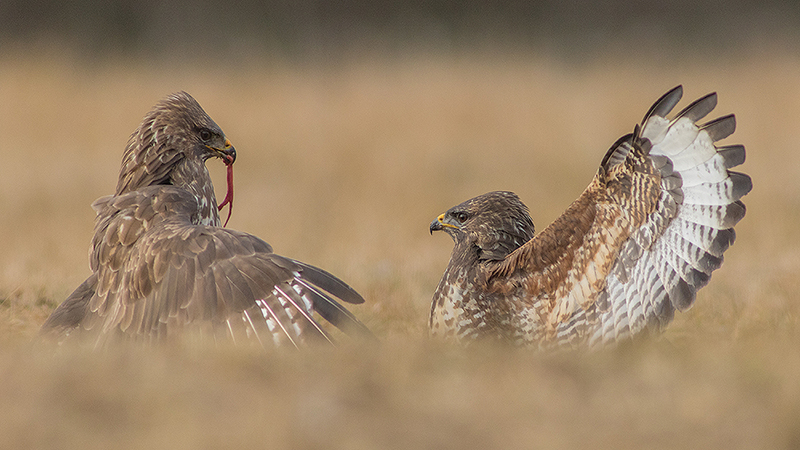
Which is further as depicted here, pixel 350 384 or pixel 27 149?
pixel 27 149

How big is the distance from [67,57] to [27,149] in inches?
75.3

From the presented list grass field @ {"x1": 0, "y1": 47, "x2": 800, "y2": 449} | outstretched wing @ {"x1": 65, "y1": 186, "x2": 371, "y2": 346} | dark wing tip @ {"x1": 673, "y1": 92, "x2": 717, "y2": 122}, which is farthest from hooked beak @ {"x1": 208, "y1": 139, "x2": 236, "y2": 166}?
dark wing tip @ {"x1": 673, "y1": 92, "x2": 717, "y2": 122}

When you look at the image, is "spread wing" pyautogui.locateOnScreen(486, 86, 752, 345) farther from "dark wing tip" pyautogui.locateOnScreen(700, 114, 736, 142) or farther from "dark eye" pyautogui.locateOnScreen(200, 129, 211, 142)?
"dark eye" pyautogui.locateOnScreen(200, 129, 211, 142)

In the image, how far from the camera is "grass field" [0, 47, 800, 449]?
8.36 ft

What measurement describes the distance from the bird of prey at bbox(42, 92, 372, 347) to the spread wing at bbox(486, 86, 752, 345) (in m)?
1.02

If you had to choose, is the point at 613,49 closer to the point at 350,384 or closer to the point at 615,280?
the point at 615,280

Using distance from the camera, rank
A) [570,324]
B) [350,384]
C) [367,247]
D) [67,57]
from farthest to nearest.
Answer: [67,57] < [367,247] < [570,324] < [350,384]

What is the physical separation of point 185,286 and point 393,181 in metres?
6.87

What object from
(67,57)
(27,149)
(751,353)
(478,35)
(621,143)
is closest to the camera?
(751,353)

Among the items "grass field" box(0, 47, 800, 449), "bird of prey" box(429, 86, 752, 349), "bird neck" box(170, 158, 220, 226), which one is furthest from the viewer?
"bird neck" box(170, 158, 220, 226)

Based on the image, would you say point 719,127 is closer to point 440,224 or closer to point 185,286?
point 440,224

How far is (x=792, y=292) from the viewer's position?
502 centimetres

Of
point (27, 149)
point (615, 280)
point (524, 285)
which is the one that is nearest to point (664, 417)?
point (615, 280)

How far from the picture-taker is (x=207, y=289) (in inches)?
138
